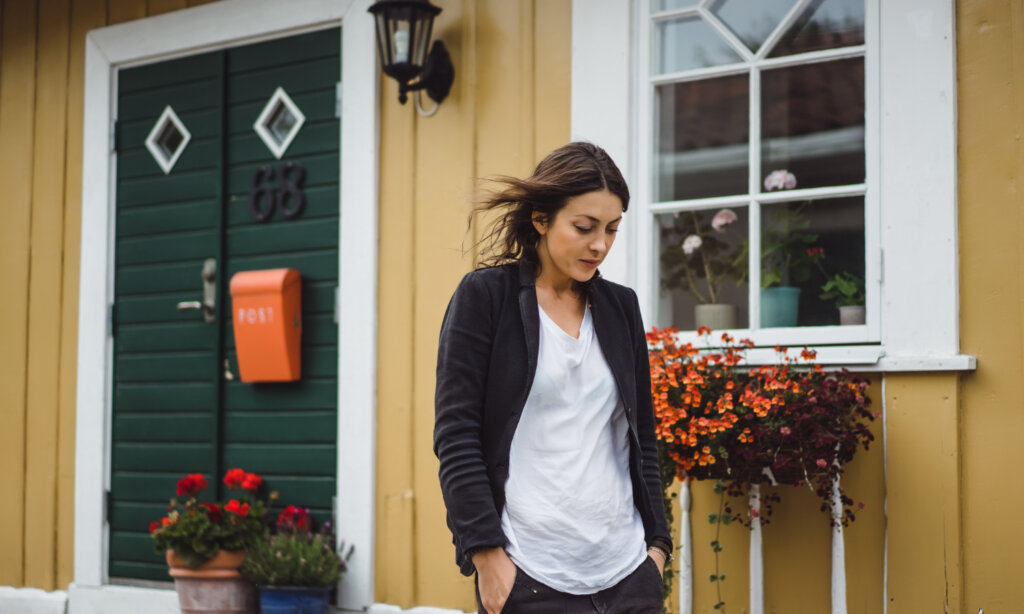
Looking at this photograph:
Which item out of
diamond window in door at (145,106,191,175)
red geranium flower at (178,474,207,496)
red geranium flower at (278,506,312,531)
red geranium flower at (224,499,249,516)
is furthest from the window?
diamond window in door at (145,106,191,175)

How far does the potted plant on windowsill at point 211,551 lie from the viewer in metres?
4.76

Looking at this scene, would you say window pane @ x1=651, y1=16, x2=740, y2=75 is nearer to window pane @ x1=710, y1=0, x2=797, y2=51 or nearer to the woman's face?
window pane @ x1=710, y1=0, x2=797, y2=51

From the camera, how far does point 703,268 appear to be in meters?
4.27

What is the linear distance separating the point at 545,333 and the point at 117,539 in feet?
13.7

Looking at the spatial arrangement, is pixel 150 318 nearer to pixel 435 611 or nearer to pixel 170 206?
pixel 170 206

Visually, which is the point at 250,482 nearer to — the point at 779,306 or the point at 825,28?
the point at 779,306

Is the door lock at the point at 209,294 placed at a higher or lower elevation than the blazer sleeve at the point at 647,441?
higher

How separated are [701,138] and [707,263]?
1.56ft

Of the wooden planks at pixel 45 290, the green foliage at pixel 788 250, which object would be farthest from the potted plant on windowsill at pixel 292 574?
the green foliage at pixel 788 250

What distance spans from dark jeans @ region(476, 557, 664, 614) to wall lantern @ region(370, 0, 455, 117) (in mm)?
3017

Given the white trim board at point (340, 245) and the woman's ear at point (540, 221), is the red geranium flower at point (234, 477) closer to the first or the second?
the white trim board at point (340, 245)

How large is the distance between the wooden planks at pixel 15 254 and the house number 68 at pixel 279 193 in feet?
4.91

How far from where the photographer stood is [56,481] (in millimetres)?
5809

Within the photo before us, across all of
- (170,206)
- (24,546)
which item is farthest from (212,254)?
(24,546)
